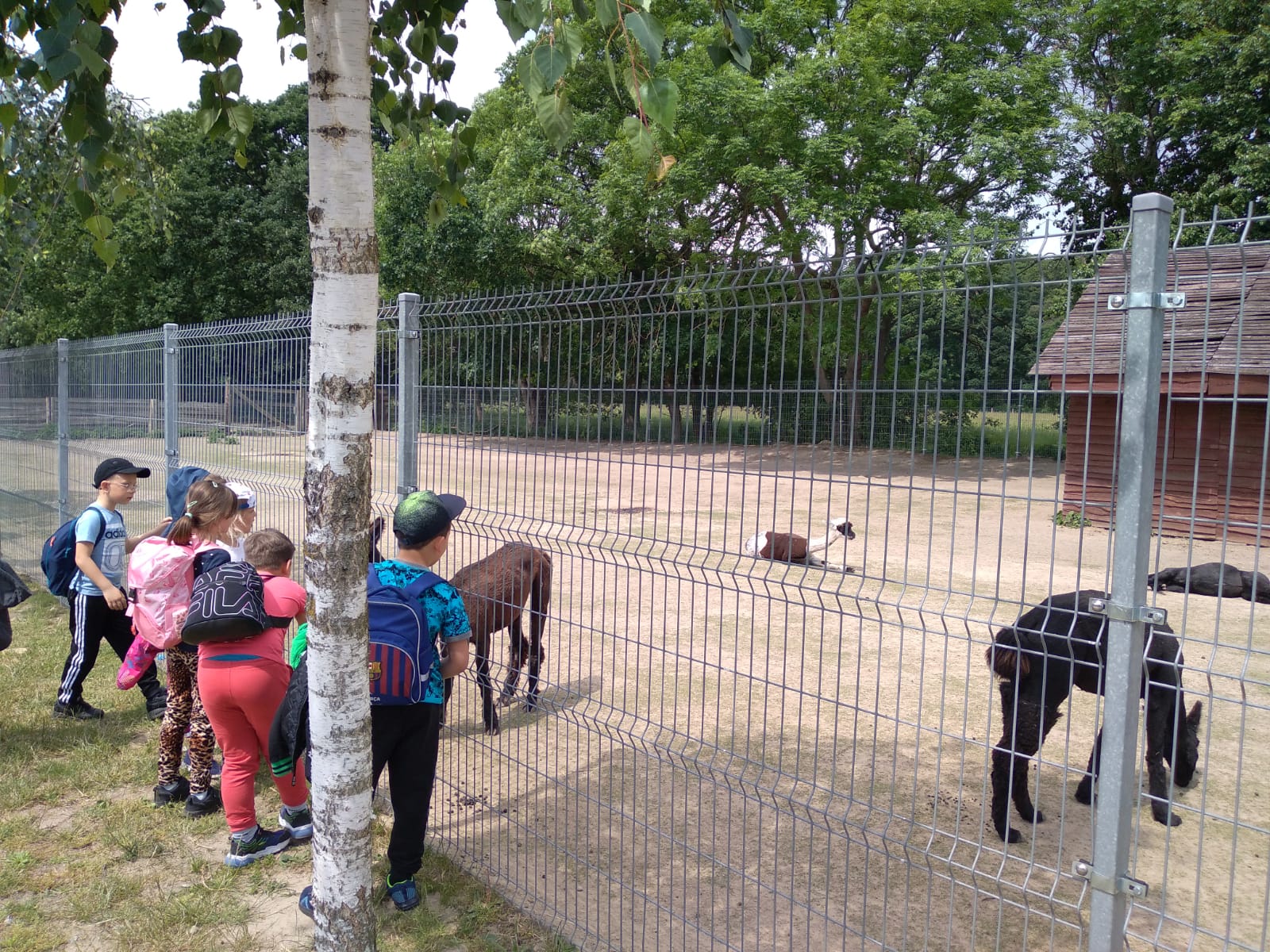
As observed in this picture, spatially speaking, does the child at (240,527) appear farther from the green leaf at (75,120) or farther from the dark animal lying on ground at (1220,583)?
the dark animal lying on ground at (1220,583)

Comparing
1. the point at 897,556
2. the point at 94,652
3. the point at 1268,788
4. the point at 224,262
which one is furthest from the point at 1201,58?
the point at 224,262

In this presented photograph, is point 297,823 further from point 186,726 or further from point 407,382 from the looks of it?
point 407,382

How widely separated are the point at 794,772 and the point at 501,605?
5.81ft

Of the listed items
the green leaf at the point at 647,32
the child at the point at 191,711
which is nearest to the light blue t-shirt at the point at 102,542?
the child at the point at 191,711

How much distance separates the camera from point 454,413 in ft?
14.0

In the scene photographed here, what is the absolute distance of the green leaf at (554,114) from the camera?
2.30 metres

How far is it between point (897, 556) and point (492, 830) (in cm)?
684

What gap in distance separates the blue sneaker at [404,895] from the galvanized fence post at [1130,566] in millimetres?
2447

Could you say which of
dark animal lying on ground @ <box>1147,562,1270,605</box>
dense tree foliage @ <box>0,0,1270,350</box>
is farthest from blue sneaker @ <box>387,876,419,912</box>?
dense tree foliage @ <box>0,0,1270,350</box>

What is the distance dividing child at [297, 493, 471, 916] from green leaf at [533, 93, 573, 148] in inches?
59.1

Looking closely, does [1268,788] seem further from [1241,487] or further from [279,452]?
[279,452]

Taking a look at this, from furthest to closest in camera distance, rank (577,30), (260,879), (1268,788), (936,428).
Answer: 1. (1268,788)
2. (260,879)
3. (936,428)
4. (577,30)

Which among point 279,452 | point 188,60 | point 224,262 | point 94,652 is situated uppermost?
point 224,262

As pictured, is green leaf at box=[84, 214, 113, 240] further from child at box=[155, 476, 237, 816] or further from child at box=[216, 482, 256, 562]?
child at box=[216, 482, 256, 562]
